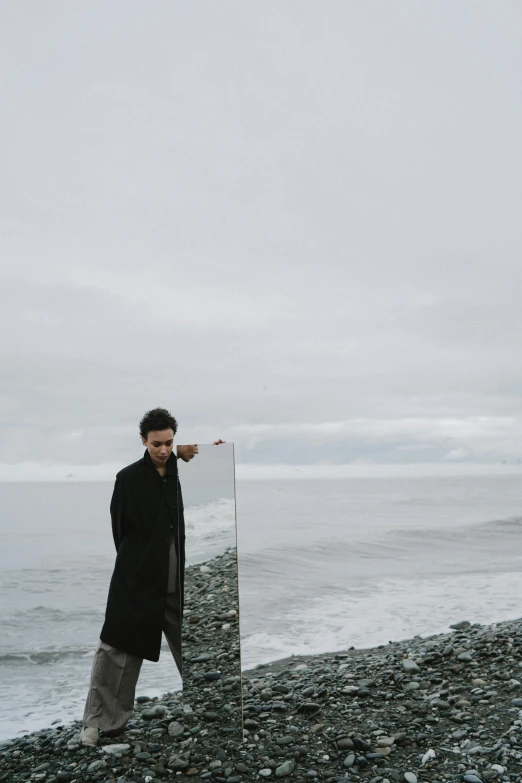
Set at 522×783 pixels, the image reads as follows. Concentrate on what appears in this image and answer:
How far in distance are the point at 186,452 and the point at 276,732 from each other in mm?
2014

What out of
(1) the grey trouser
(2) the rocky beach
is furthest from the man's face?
(1) the grey trouser

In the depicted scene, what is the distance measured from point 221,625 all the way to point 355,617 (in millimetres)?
6594

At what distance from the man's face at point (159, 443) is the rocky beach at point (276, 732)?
31.3 inches

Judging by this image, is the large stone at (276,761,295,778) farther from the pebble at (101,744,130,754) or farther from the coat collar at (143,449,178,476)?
the coat collar at (143,449,178,476)

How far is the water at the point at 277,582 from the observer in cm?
688

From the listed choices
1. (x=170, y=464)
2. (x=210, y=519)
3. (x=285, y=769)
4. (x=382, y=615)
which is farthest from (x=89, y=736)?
(x=382, y=615)

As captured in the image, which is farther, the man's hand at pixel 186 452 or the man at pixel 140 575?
the man's hand at pixel 186 452

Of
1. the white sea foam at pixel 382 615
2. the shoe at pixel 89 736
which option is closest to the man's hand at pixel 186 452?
the shoe at pixel 89 736

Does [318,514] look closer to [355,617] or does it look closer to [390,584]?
[390,584]

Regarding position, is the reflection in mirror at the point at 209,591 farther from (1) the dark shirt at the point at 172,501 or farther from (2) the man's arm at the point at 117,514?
(2) the man's arm at the point at 117,514

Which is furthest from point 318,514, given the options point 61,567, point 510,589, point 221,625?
Result: point 221,625

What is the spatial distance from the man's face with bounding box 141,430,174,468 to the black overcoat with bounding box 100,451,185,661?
2.6 inches

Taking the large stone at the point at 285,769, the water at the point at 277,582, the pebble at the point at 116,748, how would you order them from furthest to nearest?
the water at the point at 277,582 < the pebble at the point at 116,748 < the large stone at the point at 285,769

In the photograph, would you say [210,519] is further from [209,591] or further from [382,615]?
[382,615]
